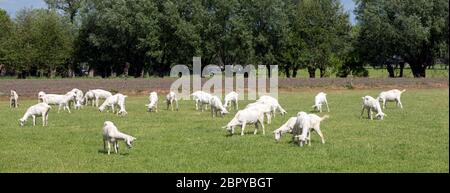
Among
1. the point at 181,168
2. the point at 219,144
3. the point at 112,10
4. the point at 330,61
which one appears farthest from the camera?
the point at 330,61

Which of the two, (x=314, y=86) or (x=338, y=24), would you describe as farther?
(x=338, y=24)

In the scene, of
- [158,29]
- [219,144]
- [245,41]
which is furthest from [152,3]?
[219,144]

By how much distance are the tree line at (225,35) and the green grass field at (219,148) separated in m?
46.4

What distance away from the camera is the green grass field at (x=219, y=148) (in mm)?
13555

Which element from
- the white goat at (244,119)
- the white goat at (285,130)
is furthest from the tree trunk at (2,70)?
the white goat at (285,130)

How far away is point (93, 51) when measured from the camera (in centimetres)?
7812

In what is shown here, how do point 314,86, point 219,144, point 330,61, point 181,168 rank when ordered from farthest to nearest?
point 330,61 < point 314,86 < point 219,144 < point 181,168

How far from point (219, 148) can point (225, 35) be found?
186ft

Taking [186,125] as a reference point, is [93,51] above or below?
above

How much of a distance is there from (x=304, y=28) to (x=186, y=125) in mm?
57800

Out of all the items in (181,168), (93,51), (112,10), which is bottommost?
(181,168)

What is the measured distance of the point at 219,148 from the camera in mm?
16500

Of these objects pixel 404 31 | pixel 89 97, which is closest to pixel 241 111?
pixel 89 97

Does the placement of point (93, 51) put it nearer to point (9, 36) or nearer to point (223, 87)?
point (9, 36)
